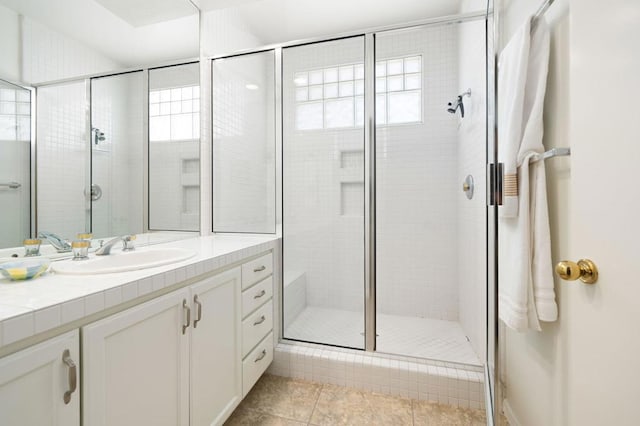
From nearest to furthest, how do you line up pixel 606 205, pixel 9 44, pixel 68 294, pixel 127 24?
pixel 606 205
pixel 68 294
pixel 9 44
pixel 127 24

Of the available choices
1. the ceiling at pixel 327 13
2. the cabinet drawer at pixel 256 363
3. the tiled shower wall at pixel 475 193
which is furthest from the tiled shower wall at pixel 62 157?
the tiled shower wall at pixel 475 193

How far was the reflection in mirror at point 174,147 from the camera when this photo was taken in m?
1.61

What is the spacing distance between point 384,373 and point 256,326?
795 mm

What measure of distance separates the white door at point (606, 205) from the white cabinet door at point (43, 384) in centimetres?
115

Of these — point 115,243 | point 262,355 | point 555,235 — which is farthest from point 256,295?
point 555,235

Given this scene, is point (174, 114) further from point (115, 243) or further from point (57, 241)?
point (57, 241)

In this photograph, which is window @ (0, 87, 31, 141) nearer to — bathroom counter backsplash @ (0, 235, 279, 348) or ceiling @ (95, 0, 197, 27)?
bathroom counter backsplash @ (0, 235, 279, 348)

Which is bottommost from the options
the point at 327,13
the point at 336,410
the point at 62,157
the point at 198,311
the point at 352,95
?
the point at 336,410

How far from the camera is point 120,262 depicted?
4.09 feet

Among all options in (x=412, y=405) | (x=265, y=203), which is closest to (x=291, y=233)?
(x=265, y=203)

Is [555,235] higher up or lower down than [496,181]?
lower down

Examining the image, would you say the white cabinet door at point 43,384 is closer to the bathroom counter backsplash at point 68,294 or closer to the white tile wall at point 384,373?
the bathroom counter backsplash at point 68,294

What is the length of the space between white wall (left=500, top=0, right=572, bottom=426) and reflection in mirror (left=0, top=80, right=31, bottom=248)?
6.14 ft

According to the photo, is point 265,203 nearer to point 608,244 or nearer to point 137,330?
point 137,330
